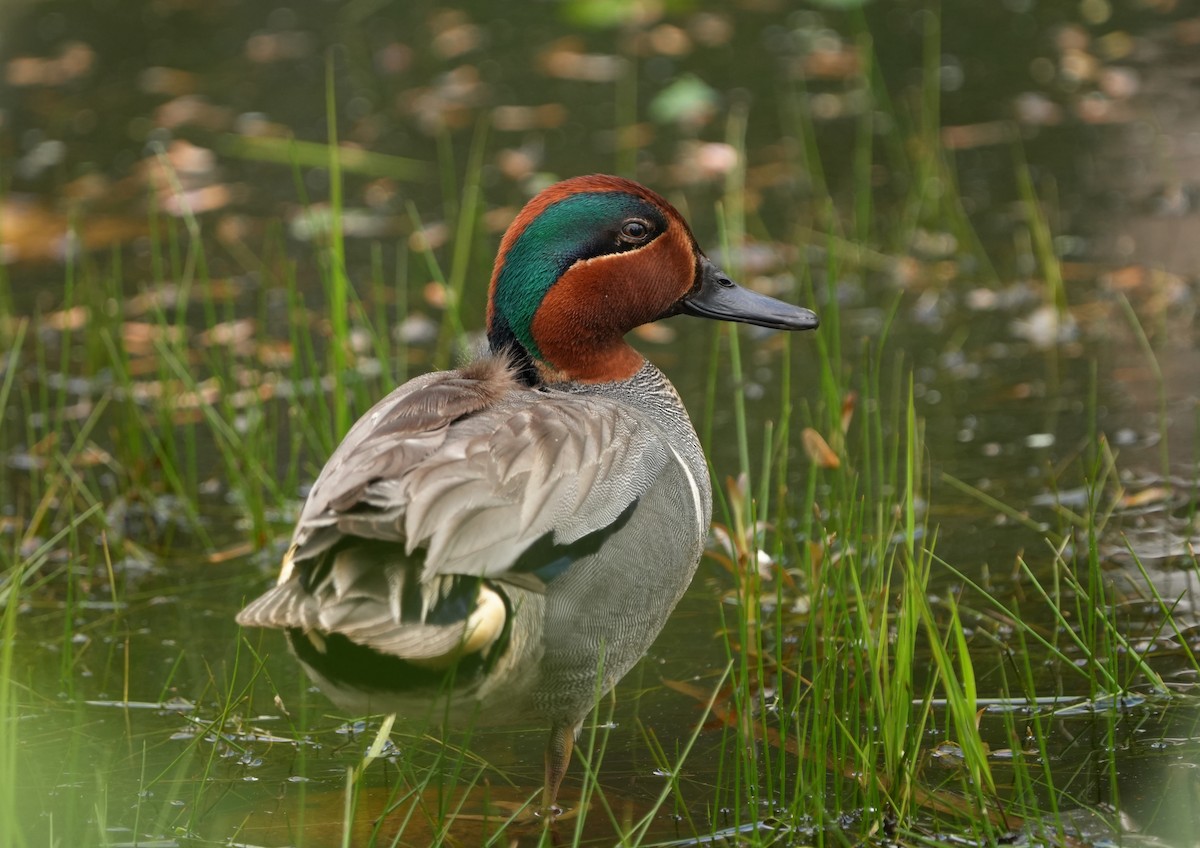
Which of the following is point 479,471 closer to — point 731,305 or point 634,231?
point 634,231

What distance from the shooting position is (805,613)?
4.29 metres

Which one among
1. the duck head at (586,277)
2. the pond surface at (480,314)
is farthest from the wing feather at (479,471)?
the pond surface at (480,314)

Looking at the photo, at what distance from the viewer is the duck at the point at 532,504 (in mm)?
2896

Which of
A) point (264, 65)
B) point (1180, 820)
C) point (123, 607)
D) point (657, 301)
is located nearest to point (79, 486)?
point (123, 607)

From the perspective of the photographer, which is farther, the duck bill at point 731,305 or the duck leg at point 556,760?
the duck bill at point 731,305

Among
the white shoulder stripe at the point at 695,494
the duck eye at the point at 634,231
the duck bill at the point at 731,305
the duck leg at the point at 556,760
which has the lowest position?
the duck leg at the point at 556,760

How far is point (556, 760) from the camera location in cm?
356

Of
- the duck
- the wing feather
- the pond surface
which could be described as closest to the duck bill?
the duck

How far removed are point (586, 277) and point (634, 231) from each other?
18 cm

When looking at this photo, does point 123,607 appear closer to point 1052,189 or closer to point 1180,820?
point 1180,820

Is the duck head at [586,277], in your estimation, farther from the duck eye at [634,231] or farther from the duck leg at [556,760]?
the duck leg at [556,760]

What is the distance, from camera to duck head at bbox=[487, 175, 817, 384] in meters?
3.77

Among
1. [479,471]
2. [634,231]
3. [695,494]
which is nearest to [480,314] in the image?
[634,231]

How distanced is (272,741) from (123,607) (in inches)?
42.1
